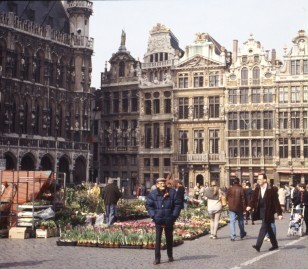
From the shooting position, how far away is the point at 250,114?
44969mm

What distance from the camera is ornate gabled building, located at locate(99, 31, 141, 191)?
1941 inches

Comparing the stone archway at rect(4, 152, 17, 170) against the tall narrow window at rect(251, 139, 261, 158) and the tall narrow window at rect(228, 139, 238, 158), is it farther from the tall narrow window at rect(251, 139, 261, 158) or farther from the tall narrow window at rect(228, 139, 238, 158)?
the tall narrow window at rect(251, 139, 261, 158)

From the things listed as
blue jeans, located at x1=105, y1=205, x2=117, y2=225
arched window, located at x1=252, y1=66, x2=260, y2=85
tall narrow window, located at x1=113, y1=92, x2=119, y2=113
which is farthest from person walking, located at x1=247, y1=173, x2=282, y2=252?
tall narrow window, located at x1=113, y1=92, x2=119, y2=113

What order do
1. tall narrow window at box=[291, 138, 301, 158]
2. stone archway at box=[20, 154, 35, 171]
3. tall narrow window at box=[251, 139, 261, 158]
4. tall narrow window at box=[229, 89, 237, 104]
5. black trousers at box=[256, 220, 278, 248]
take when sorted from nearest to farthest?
black trousers at box=[256, 220, 278, 248] → stone archway at box=[20, 154, 35, 171] → tall narrow window at box=[291, 138, 301, 158] → tall narrow window at box=[251, 139, 261, 158] → tall narrow window at box=[229, 89, 237, 104]

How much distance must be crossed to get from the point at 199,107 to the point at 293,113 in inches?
298

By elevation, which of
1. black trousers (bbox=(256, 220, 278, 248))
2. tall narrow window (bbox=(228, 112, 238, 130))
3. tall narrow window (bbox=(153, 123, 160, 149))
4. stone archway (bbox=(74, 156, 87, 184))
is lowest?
black trousers (bbox=(256, 220, 278, 248))

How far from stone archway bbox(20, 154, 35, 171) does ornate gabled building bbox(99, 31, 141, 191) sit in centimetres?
971

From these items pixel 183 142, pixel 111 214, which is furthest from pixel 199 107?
pixel 111 214

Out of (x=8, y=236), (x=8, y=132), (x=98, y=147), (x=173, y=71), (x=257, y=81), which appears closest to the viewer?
(x=8, y=236)

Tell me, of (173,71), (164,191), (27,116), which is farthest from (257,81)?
(164,191)

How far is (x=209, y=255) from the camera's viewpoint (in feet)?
39.2

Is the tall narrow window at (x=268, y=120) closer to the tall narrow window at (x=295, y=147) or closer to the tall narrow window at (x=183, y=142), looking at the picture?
the tall narrow window at (x=295, y=147)

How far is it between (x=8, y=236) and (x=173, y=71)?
3381 cm

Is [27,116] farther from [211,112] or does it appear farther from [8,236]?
[8,236]
